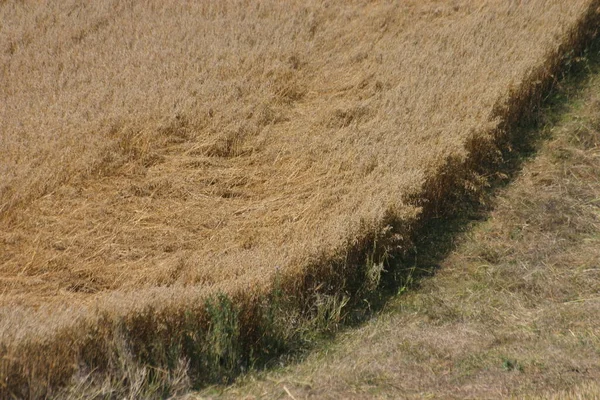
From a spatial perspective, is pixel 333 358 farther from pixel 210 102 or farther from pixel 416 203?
pixel 210 102

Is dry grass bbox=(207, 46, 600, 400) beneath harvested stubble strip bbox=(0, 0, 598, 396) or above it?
beneath

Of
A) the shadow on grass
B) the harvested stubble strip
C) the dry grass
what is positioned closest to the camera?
the dry grass

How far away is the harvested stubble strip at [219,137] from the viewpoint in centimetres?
521

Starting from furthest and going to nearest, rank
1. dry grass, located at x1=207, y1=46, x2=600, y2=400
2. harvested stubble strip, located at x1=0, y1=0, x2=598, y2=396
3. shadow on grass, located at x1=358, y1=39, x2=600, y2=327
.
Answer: shadow on grass, located at x1=358, y1=39, x2=600, y2=327 → harvested stubble strip, located at x1=0, y1=0, x2=598, y2=396 → dry grass, located at x1=207, y1=46, x2=600, y2=400

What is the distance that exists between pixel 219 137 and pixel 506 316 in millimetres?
3035

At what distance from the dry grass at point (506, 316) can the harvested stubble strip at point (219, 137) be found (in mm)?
491

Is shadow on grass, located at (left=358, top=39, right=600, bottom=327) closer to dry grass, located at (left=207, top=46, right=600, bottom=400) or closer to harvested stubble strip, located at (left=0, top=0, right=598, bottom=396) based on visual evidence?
dry grass, located at (left=207, top=46, right=600, bottom=400)

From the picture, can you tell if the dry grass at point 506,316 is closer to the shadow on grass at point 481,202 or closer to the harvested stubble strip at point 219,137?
the shadow on grass at point 481,202

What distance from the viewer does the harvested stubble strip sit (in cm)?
521

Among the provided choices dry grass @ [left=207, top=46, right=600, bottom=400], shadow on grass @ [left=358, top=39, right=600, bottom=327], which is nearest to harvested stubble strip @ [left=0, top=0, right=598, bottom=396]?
shadow on grass @ [left=358, top=39, right=600, bottom=327]

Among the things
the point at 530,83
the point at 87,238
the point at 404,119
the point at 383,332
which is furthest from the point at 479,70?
the point at 87,238

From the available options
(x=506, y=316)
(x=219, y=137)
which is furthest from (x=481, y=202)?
(x=219, y=137)

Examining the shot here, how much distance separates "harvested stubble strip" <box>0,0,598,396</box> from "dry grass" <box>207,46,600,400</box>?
19.3 inches

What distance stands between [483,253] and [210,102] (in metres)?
2.92
